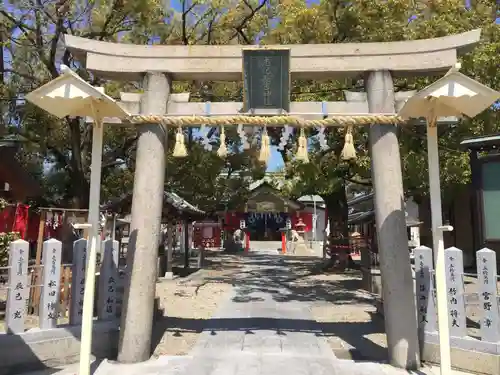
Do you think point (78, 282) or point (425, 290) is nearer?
point (425, 290)

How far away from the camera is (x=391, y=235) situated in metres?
6.11

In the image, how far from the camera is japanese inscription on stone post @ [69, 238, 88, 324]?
257 inches

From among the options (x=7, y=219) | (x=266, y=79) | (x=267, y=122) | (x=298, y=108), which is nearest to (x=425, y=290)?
(x=298, y=108)

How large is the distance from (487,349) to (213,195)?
2274cm

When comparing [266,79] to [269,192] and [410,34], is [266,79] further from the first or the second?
[269,192]

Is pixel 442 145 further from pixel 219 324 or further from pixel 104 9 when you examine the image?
pixel 104 9

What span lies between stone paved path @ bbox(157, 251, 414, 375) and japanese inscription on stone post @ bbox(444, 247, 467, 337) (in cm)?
112

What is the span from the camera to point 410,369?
582cm

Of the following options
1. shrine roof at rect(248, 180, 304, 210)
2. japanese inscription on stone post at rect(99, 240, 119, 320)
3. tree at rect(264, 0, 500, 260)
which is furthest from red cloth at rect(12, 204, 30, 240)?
shrine roof at rect(248, 180, 304, 210)

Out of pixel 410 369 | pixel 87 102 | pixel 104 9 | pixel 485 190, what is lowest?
pixel 410 369

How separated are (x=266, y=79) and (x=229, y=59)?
0.64m

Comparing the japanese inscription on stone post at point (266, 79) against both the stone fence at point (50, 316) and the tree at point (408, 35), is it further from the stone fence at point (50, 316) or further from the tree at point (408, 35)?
the tree at point (408, 35)

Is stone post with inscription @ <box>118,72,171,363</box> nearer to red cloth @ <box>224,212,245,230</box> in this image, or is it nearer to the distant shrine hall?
the distant shrine hall

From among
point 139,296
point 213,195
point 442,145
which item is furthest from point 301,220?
point 139,296
